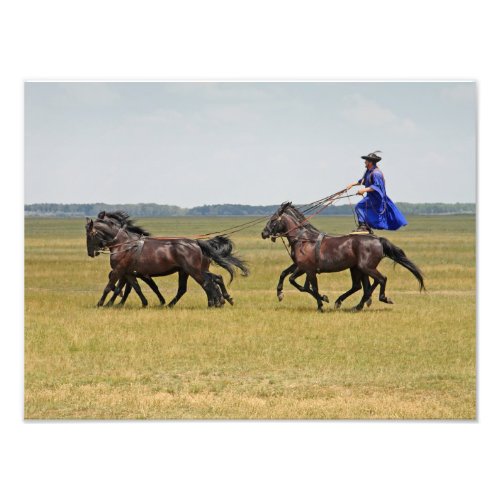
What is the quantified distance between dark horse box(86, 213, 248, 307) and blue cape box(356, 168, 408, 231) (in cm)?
247

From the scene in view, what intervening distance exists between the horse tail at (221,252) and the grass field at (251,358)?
0.78 m

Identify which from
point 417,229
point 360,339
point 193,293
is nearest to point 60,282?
point 193,293

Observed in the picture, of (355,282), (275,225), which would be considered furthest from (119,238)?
(355,282)

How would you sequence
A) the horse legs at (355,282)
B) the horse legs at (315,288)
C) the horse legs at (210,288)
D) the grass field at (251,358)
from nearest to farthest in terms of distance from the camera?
the grass field at (251,358), the horse legs at (315,288), the horse legs at (355,282), the horse legs at (210,288)

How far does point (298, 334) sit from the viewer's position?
16.2 metres

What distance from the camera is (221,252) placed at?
18.9 meters

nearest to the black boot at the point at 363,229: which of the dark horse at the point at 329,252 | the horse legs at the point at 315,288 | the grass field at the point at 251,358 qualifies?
the dark horse at the point at 329,252

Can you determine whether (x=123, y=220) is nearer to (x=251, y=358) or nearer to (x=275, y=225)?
(x=275, y=225)

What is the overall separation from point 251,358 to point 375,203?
14.1 feet

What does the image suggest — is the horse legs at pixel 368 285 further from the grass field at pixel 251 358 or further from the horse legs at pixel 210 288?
the horse legs at pixel 210 288

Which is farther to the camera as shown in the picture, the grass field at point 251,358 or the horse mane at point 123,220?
the horse mane at point 123,220

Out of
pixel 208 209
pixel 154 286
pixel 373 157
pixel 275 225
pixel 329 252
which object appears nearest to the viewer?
pixel 373 157

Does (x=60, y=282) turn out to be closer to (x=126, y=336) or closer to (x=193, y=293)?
(x=193, y=293)

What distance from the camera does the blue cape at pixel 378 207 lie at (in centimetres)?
1728
